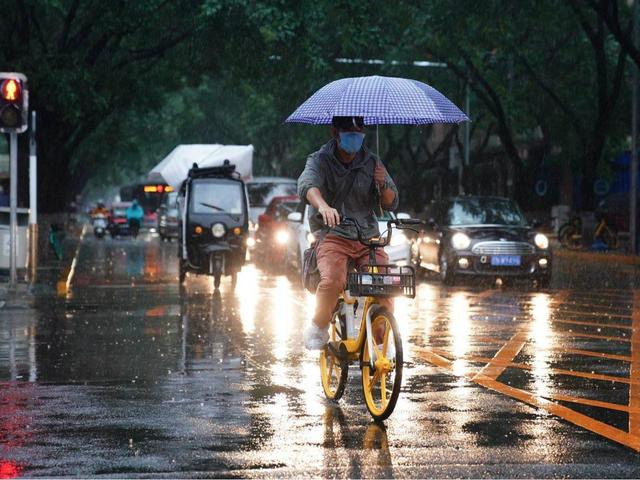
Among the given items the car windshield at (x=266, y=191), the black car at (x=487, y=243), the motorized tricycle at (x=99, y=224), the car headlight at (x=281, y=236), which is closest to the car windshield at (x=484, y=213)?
the black car at (x=487, y=243)

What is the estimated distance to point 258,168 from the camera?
74.2 m

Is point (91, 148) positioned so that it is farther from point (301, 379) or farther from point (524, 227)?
point (301, 379)

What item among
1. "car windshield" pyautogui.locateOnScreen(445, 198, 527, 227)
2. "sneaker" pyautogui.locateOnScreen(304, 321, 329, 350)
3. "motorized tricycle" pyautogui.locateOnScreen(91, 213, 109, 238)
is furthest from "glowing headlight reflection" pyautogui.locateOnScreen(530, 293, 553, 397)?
"motorized tricycle" pyautogui.locateOnScreen(91, 213, 109, 238)

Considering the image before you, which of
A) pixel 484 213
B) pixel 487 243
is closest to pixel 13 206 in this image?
pixel 487 243

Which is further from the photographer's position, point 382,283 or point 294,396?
point 294,396

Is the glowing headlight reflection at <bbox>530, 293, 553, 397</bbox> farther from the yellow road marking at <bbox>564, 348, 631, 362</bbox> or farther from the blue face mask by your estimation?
the blue face mask

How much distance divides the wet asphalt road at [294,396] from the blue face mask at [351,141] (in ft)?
5.45

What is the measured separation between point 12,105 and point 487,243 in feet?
25.7

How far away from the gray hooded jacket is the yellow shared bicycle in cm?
→ 20

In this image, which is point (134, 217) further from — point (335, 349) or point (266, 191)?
point (335, 349)

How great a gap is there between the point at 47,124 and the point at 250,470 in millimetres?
28059

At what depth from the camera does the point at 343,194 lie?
8.60 m

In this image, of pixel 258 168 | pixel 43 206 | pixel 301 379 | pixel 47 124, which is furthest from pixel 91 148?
pixel 301 379

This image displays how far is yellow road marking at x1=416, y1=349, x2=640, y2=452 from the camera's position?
744cm
